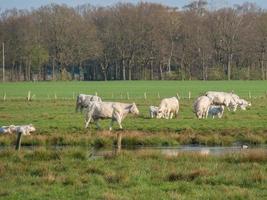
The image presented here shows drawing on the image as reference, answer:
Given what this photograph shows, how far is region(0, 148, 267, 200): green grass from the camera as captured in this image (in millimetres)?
16906

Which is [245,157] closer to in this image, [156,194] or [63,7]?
[156,194]

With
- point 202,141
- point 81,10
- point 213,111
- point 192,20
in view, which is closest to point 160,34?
point 192,20

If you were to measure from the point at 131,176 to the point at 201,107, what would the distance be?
2506 centimetres

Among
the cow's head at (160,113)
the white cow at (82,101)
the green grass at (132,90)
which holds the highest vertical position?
the white cow at (82,101)

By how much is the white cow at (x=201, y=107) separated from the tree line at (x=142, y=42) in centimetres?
Answer: 9478

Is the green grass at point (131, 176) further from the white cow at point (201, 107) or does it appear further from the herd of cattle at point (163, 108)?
the white cow at point (201, 107)

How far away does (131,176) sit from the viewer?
767 inches

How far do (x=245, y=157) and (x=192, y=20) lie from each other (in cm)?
12790

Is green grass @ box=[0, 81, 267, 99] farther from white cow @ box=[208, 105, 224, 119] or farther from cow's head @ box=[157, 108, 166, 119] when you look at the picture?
cow's head @ box=[157, 108, 166, 119]

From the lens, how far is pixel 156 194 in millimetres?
16828

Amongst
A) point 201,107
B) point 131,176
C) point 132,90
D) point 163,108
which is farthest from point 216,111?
point 132,90

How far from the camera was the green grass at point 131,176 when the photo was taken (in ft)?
55.5

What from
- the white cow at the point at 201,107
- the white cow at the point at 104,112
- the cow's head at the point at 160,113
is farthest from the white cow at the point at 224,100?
the white cow at the point at 104,112

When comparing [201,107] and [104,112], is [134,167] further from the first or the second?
[201,107]
